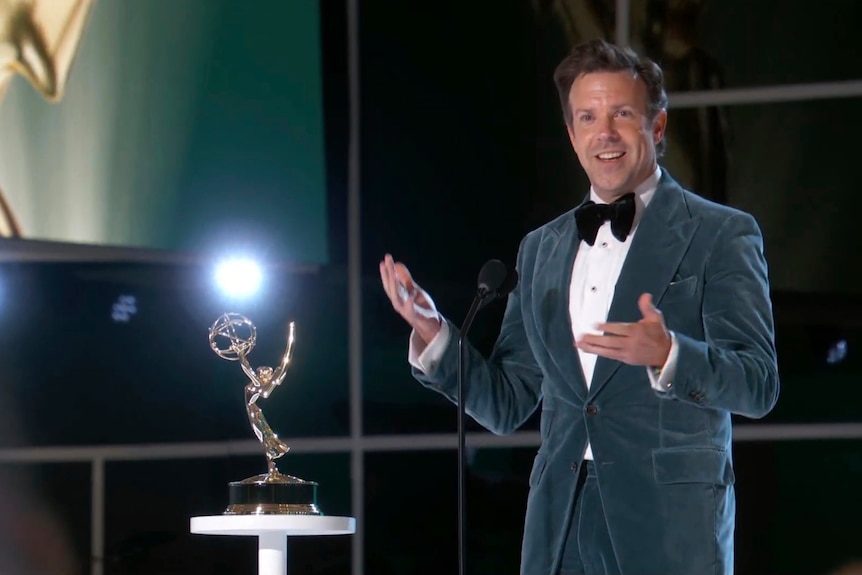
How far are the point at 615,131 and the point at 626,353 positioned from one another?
696 mm

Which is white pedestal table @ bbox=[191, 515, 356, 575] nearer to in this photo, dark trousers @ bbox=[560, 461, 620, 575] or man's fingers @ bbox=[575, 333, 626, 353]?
dark trousers @ bbox=[560, 461, 620, 575]

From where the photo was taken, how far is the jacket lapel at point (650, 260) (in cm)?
285

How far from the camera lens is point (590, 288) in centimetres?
298

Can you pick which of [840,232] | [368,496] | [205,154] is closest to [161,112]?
[205,154]

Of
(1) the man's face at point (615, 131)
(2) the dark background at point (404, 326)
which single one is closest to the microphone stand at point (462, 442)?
(1) the man's face at point (615, 131)

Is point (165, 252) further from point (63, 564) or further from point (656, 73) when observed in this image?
point (656, 73)

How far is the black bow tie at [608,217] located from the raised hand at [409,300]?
0.36 meters

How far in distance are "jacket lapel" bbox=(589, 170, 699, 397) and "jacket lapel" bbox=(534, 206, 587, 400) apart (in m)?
0.06

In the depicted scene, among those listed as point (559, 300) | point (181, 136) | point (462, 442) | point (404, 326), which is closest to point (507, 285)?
point (559, 300)

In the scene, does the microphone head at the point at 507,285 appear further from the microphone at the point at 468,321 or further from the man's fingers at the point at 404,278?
the man's fingers at the point at 404,278

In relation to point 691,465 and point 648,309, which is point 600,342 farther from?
point 691,465

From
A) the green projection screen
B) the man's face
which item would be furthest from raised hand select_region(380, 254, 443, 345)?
the green projection screen

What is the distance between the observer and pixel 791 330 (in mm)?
3904

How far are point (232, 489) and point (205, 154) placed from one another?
5.31 ft
